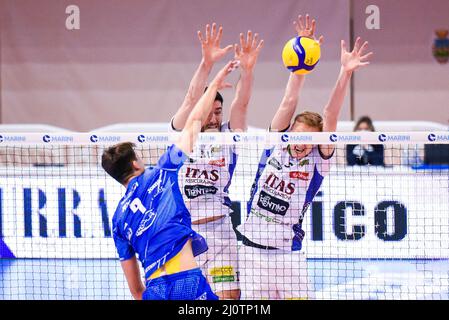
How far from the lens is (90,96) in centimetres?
1625

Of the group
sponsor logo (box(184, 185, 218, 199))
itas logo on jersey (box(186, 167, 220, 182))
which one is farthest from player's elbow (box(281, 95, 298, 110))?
sponsor logo (box(184, 185, 218, 199))

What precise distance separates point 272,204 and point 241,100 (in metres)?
0.98

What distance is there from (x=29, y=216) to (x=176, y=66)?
6.52 m

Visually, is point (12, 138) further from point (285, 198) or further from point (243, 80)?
point (285, 198)

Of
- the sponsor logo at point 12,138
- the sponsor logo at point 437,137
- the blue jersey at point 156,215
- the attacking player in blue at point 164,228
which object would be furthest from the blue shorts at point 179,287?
the sponsor logo at point 437,137

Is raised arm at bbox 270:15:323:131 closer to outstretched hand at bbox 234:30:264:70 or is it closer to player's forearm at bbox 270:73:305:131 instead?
player's forearm at bbox 270:73:305:131

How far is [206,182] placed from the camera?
22.7ft

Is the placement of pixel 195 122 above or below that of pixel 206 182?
above

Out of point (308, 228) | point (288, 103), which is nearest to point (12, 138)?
point (288, 103)

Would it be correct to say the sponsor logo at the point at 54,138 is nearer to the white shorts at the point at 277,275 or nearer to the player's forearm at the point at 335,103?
the white shorts at the point at 277,275

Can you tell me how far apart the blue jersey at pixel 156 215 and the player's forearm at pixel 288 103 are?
140 cm

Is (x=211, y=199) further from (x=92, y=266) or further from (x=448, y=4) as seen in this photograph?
(x=448, y=4)

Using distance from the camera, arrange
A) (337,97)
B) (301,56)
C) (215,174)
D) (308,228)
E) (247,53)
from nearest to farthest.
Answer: (337,97) < (301,56) < (247,53) < (215,174) < (308,228)
